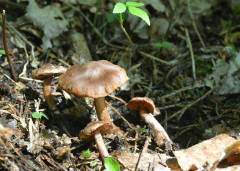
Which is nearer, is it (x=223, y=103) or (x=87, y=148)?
(x=87, y=148)

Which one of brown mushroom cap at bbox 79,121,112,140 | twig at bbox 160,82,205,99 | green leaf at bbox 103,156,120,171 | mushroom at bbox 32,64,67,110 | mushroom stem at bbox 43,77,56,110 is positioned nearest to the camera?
green leaf at bbox 103,156,120,171

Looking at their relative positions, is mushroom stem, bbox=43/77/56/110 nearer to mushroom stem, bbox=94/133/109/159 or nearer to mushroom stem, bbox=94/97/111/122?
mushroom stem, bbox=94/97/111/122

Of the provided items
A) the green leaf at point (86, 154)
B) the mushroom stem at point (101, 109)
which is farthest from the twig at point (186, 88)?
the green leaf at point (86, 154)

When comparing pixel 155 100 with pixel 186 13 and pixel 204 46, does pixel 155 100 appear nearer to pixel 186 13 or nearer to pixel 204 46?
pixel 204 46

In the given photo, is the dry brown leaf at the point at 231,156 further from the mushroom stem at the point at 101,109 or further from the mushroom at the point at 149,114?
the mushroom stem at the point at 101,109

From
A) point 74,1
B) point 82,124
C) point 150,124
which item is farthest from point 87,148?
point 74,1

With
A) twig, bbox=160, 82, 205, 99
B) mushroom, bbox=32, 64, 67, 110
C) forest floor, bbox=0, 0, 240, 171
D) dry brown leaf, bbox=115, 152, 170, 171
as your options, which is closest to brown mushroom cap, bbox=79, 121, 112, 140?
forest floor, bbox=0, 0, 240, 171
